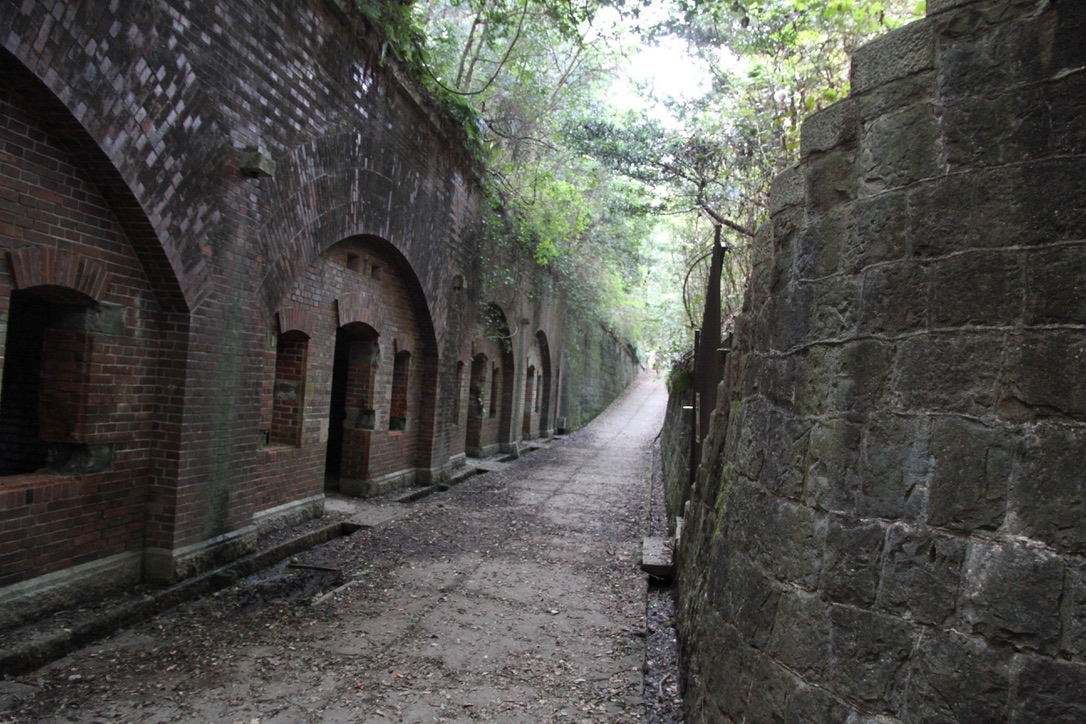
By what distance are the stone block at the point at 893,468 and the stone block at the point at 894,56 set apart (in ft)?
3.68

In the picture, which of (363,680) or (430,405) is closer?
(363,680)

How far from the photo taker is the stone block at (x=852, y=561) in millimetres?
2139

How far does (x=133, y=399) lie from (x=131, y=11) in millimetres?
2550

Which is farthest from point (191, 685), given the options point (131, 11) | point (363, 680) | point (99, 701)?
point (131, 11)

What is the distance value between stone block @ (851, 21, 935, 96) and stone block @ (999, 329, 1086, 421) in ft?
3.08

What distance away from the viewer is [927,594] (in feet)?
6.58

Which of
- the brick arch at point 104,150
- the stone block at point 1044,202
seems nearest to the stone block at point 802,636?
the stone block at point 1044,202

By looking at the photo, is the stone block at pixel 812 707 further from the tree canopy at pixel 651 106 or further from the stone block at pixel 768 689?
the tree canopy at pixel 651 106

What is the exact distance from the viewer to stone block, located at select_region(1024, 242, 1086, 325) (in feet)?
6.07

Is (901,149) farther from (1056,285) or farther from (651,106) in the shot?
(651,106)

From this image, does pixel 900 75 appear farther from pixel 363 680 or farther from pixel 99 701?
pixel 99 701

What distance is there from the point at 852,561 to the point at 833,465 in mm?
308

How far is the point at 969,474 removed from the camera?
197 cm

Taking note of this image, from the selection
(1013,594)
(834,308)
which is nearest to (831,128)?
(834,308)
